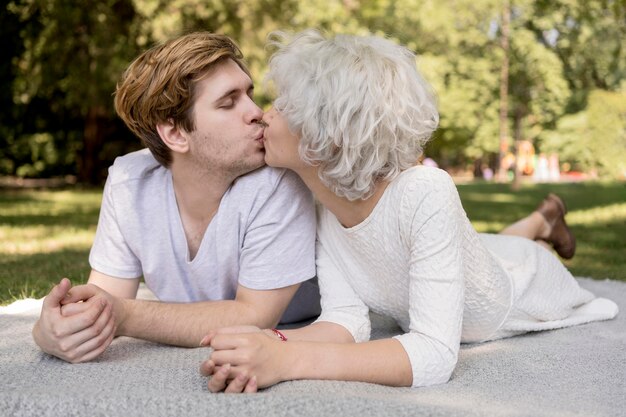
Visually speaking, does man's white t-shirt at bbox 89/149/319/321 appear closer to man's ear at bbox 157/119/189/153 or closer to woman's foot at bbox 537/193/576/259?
man's ear at bbox 157/119/189/153

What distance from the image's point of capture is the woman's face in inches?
104

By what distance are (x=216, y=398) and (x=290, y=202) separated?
3.38 ft

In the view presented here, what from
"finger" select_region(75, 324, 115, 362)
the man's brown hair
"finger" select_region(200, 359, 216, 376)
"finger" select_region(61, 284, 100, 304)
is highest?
the man's brown hair

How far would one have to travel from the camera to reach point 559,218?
4.52 meters

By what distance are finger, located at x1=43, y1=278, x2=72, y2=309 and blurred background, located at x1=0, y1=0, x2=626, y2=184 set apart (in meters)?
1.64

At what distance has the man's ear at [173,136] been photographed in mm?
2945

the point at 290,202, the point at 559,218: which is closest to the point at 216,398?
the point at 290,202

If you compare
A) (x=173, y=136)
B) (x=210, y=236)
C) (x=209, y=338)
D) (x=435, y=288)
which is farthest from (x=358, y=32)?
(x=209, y=338)

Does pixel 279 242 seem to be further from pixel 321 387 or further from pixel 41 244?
pixel 41 244

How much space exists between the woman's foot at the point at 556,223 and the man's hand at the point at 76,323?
2805 millimetres

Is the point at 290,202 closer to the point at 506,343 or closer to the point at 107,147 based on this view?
the point at 506,343

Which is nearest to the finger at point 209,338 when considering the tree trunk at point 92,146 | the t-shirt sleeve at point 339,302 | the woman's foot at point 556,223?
the t-shirt sleeve at point 339,302

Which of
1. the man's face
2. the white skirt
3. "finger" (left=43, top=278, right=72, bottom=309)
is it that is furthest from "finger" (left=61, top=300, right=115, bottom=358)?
the white skirt

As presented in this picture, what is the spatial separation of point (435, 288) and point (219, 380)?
0.73 metres
